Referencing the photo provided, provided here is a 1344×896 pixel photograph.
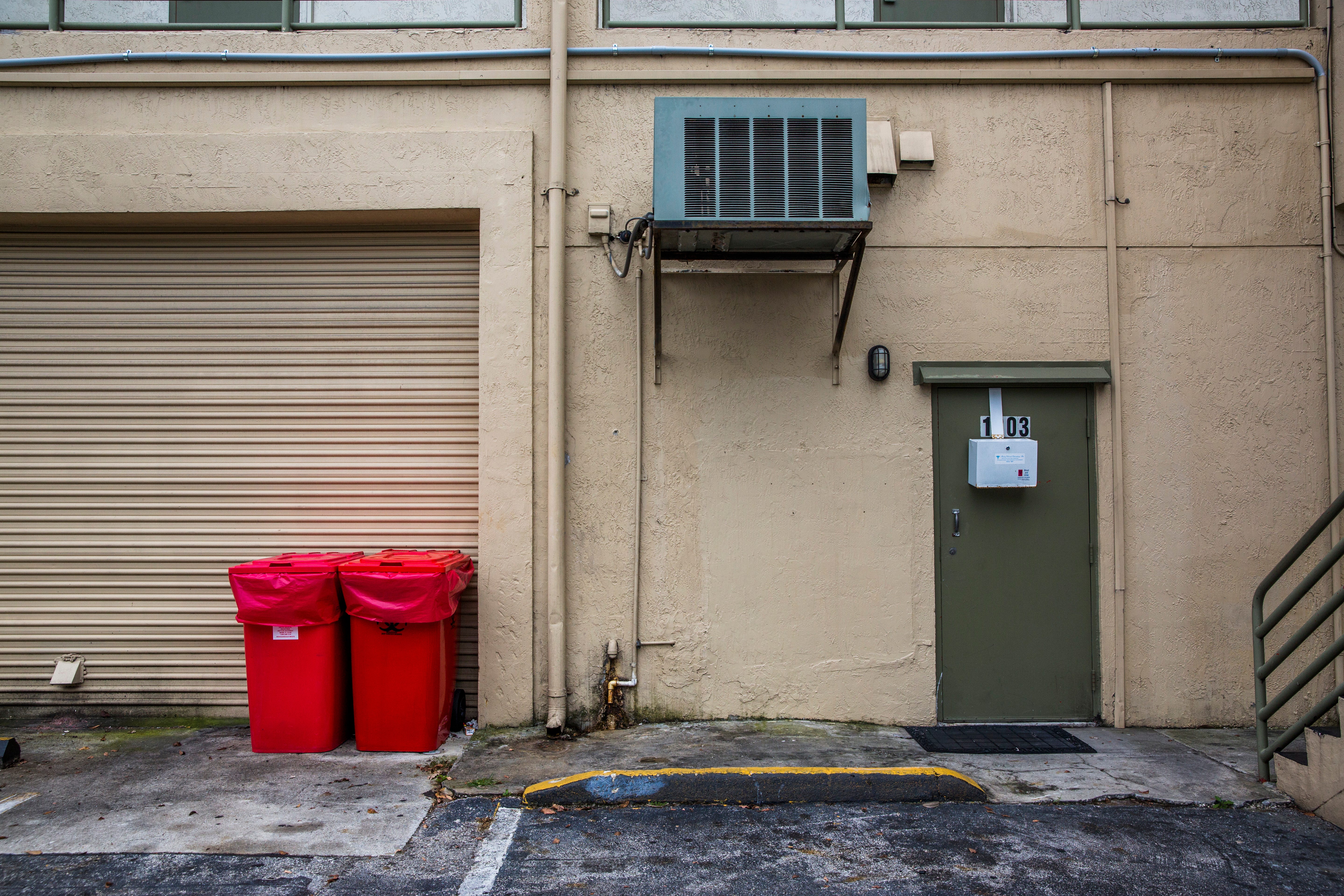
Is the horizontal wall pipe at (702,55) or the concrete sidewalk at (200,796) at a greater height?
the horizontal wall pipe at (702,55)

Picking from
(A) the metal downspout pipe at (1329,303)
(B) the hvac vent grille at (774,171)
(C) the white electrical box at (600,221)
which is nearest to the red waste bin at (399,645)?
(C) the white electrical box at (600,221)

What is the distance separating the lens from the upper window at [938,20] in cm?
553

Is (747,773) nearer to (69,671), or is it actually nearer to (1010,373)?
(1010,373)

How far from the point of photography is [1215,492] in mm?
5375

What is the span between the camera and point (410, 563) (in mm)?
4766

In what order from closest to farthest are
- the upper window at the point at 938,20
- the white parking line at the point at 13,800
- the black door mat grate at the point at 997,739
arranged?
the white parking line at the point at 13,800 → the black door mat grate at the point at 997,739 → the upper window at the point at 938,20

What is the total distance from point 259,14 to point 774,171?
4122mm

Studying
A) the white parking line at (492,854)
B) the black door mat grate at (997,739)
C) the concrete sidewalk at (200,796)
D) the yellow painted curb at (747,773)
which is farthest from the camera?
the black door mat grate at (997,739)

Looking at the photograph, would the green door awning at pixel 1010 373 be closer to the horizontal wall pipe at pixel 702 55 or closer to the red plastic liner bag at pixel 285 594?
the horizontal wall pipe at pixel 702 55

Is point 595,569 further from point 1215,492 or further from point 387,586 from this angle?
point 1215,492

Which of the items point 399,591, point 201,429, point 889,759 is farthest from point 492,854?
point 201,429

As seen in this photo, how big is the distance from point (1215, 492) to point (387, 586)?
18.5 feet

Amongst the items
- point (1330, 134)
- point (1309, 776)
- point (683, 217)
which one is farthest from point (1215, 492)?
point (683, 217)

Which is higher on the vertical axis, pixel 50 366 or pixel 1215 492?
pixel 50 366
